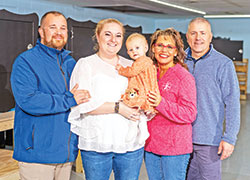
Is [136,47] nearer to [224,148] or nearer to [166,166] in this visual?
[166,166]

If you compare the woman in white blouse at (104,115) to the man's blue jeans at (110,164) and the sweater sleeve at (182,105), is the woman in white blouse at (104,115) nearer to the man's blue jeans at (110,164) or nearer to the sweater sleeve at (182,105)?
the man's blue jeans at (110,164)

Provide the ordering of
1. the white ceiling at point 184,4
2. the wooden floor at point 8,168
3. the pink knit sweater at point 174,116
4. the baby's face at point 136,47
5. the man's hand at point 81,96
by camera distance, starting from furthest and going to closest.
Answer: the white ceiling at point 184,4, the wooden floor at point 8,168, the baby's face at point 136,47, the pink knit sweater at point 174,116, the man's hand at point 81,96

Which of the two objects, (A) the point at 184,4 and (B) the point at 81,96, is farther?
(A) the point at 184,4

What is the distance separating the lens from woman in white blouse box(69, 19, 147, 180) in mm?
2025

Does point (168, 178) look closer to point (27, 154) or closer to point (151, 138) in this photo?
point (151, 138)

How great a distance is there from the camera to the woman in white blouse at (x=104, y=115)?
203 cm

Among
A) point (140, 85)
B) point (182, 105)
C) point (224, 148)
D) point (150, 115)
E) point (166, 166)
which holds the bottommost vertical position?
point (166, 166)

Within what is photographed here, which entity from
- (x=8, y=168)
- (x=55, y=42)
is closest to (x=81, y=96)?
(x=55, y=42)

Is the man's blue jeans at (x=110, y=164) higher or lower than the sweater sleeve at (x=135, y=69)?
lower

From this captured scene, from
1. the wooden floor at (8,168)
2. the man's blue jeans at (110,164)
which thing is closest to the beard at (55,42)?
the man's blue jeans at (110,164)

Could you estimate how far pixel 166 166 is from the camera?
2221 mm

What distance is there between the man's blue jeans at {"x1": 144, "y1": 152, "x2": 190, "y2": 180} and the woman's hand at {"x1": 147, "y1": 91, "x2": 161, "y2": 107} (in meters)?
0.39

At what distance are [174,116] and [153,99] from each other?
180 mm

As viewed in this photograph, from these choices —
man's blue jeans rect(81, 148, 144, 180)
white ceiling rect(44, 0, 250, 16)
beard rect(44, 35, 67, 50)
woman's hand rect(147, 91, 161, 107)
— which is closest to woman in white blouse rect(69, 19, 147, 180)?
man's blue jeans rect(81, 148, 144, 180)
